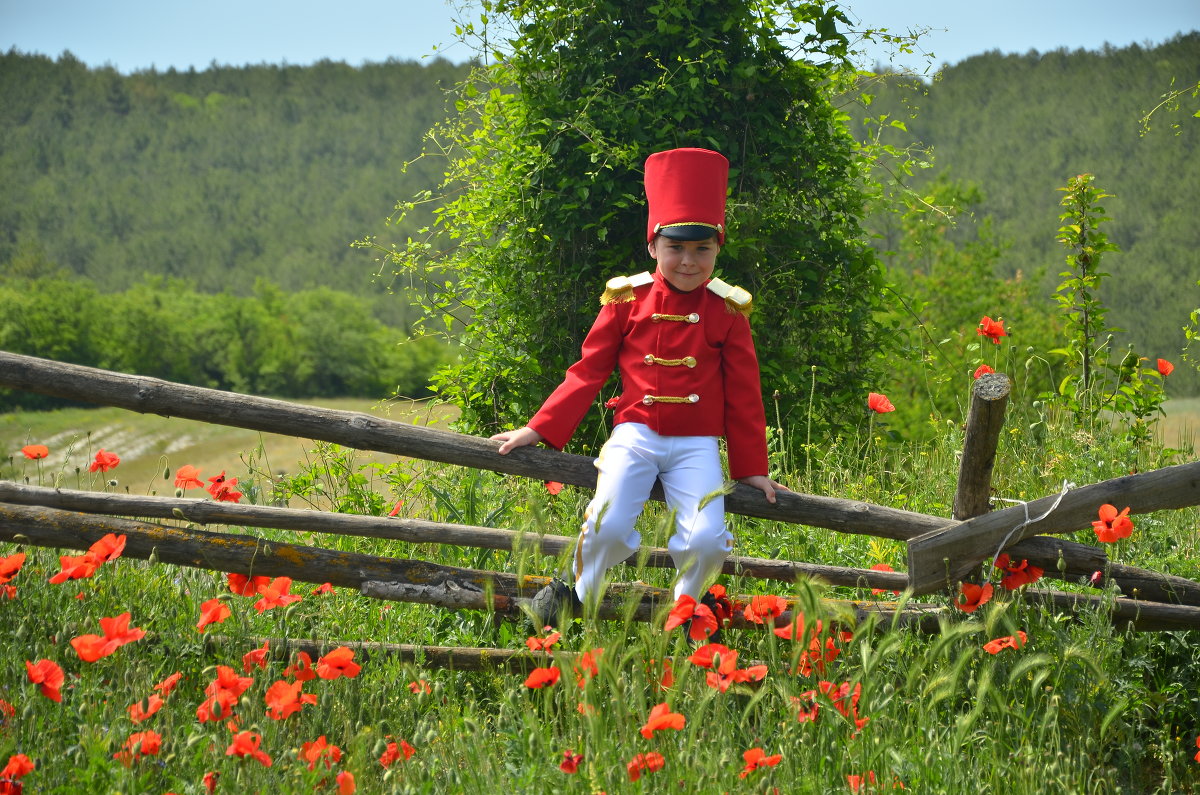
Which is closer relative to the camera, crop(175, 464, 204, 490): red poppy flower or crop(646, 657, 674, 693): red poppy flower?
crop(646, 657, 674, 693): red poppy flower

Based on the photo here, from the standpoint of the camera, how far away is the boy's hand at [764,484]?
2.74 meters

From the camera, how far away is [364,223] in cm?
4094

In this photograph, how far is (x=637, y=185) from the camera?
4.67 m

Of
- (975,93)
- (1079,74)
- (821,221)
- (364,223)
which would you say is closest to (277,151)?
(364,223)

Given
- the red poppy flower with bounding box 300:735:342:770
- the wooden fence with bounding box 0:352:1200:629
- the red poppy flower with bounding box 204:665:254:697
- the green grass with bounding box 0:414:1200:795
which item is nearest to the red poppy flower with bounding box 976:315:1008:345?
the green grass with bounding box 0:414:1200:795

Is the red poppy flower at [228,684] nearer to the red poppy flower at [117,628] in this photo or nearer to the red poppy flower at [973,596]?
the red poppy flower at [117,628]

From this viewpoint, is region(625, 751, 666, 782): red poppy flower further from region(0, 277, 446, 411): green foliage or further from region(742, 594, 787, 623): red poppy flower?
region(0, 277, 446, 411): green foliage

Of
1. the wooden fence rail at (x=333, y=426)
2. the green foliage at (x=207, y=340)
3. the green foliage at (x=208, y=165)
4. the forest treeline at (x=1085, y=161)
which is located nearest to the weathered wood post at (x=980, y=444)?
the wooden fence rail at (x=333, y=426)

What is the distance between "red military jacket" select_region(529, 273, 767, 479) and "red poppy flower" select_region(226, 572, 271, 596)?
39.0 inches

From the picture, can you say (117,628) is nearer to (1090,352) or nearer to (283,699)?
(283,699)

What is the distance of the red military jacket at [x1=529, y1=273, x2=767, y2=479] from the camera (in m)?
2.83

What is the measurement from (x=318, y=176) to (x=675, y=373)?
44490mm

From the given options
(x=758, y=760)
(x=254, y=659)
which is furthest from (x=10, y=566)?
(x=758, y=760)

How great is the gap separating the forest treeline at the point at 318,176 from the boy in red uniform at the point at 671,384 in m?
11.5
